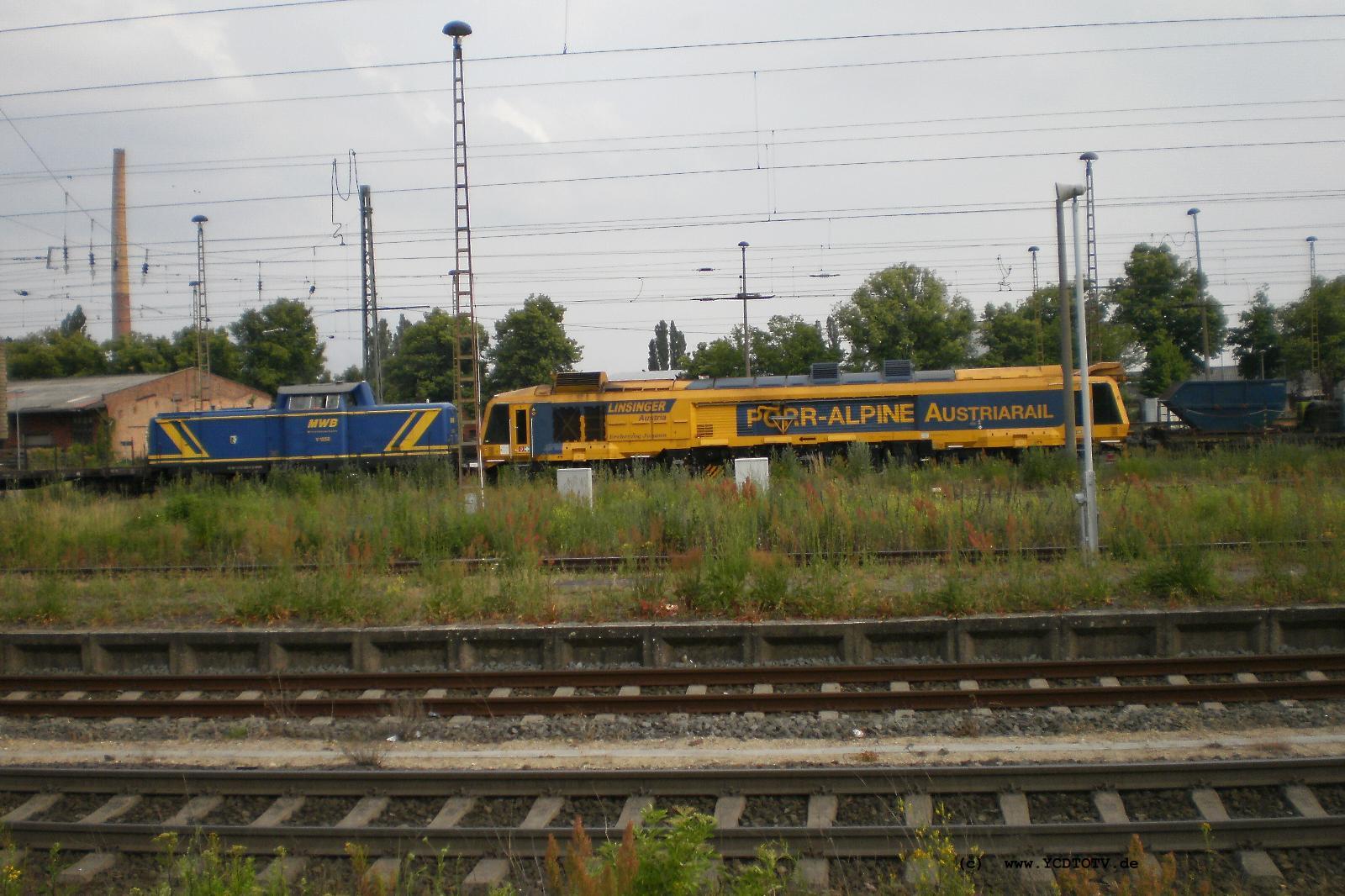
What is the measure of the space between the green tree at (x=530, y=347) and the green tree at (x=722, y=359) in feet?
21.1

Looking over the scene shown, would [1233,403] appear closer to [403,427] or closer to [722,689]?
[403,427]

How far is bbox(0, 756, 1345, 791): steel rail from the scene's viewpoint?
Result: 20.0 ft

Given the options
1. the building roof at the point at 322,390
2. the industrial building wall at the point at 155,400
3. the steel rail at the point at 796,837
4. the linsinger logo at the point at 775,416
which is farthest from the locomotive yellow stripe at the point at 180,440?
the steel rail at the point at 796,837

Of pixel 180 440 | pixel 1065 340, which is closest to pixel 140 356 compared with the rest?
pixel 180 440

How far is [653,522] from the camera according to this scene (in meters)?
14.0

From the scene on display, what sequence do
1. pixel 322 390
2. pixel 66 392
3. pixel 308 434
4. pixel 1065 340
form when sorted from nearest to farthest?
pixel 1065 340 → pixel 308 434 → pixel 322 390 → pixel 66 392

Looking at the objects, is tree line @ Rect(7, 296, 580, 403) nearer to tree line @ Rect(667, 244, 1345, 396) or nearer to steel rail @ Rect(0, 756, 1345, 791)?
tree line @ Rect(667, 244, 1345, 396)

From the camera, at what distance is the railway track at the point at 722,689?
8.22 metres

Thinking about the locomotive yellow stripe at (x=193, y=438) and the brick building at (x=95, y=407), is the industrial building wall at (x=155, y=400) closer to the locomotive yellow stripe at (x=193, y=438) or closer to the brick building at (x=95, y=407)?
the brick building at (x=95, y=407)

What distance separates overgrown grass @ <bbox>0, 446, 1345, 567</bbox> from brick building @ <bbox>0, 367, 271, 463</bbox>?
22.4 metres

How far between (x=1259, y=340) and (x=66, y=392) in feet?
184

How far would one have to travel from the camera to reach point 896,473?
18.0 m

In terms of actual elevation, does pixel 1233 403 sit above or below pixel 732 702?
above

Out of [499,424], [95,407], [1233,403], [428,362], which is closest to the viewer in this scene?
[499,424]
